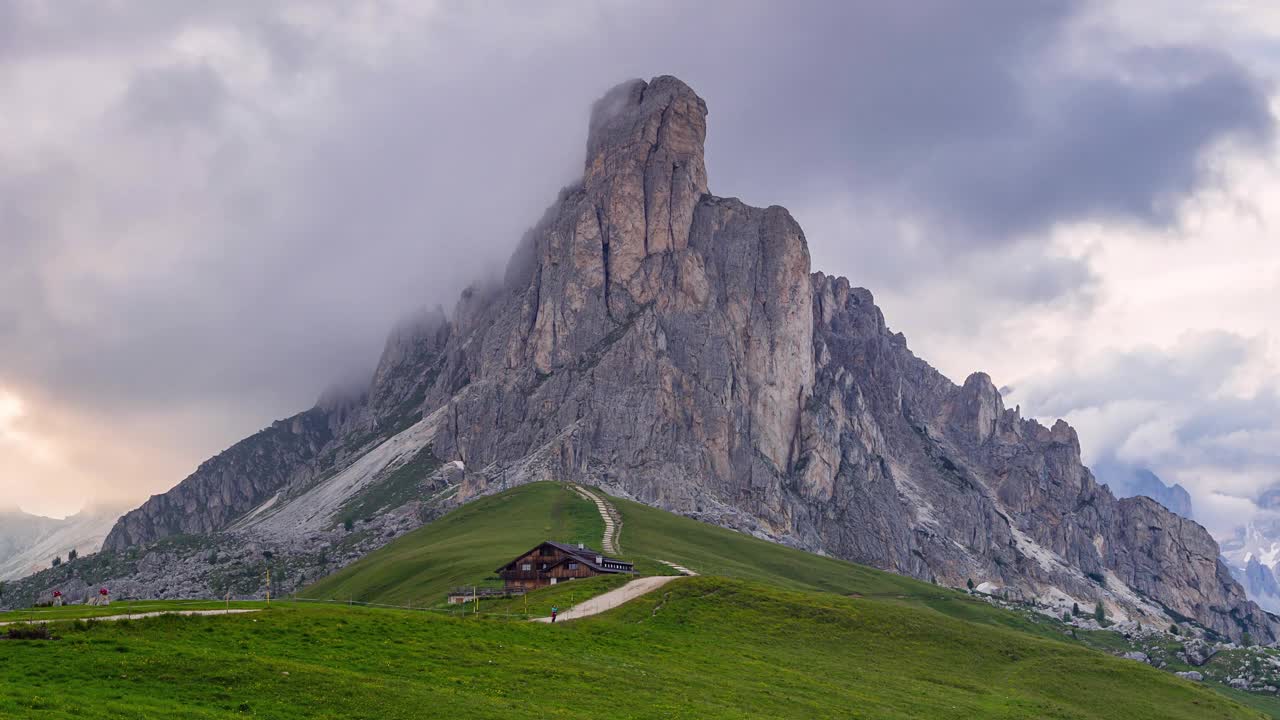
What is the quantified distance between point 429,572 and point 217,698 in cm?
10542

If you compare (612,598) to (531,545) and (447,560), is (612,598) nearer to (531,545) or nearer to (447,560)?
(447,560)

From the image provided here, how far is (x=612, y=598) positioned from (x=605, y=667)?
35.0 meters

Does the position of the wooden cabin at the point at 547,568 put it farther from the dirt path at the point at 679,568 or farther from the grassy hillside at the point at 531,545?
the dirt path at the point at 679,568

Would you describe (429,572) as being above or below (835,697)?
above

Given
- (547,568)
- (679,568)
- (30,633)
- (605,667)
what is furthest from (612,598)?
(30,633)

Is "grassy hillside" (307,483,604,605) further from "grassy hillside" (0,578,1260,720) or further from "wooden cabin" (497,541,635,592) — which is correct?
"grassy hillside" (0,578,1260,720)

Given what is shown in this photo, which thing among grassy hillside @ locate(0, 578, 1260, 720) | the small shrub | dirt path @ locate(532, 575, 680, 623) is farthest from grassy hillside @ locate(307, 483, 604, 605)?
the small shrub

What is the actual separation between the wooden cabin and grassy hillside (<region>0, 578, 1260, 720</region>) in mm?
17439

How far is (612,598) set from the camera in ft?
330

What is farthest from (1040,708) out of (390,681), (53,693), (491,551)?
(491,551)

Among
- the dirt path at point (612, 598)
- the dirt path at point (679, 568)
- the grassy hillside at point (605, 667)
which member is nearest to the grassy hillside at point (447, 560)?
the dirt path at point (679, 568)

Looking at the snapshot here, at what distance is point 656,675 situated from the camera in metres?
65.9

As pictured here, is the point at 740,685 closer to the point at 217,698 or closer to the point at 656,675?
the point at 656,675

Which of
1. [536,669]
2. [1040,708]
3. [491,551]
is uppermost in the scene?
[491,551]
